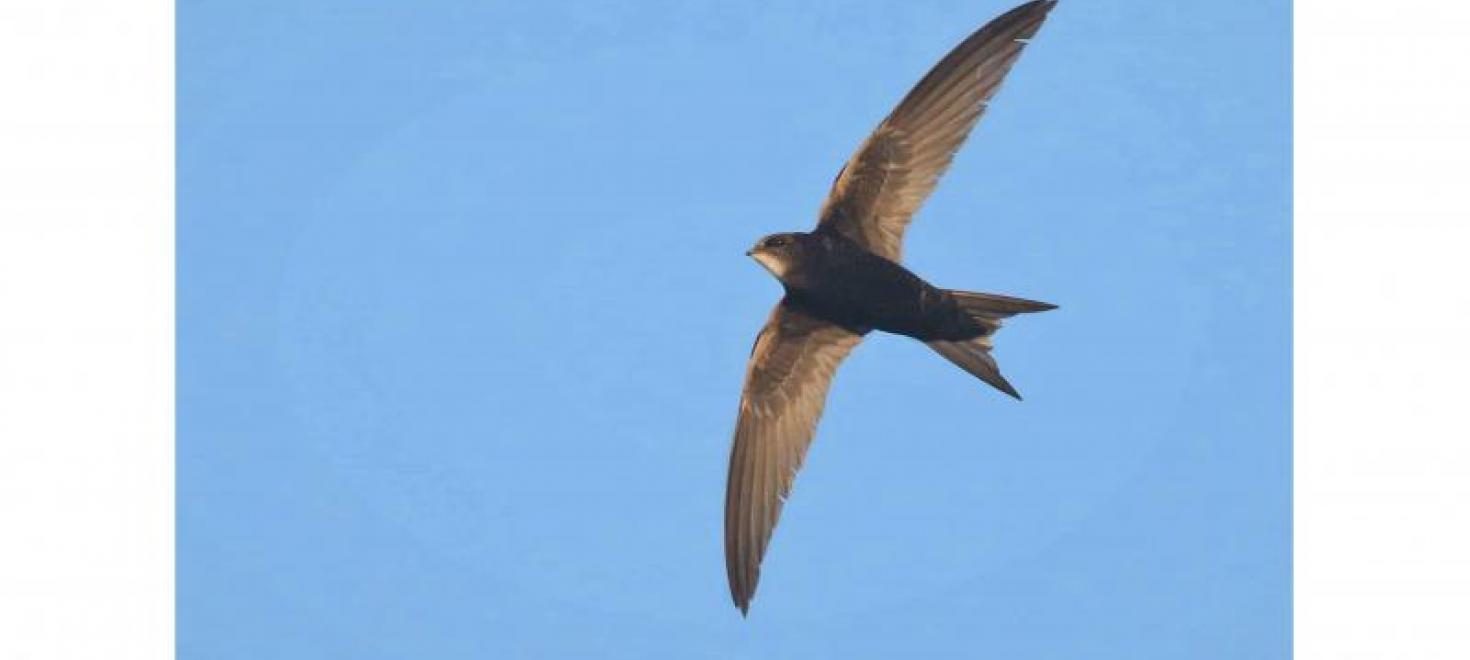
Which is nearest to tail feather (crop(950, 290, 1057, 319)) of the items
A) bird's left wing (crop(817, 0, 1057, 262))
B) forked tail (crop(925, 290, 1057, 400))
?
forked tail (crop(925, 290, 1057, 400))

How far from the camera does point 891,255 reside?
520cm

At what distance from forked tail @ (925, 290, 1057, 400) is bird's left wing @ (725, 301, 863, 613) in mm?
442

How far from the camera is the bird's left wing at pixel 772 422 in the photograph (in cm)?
533

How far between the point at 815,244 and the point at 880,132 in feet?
1.15

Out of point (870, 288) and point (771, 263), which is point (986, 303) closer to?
point (870, 288)

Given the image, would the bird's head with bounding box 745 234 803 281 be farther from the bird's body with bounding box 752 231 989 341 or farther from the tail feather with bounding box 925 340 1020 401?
the tail feather with bounding box 925 340 1020 401

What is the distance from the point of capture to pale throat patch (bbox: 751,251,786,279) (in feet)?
16.4

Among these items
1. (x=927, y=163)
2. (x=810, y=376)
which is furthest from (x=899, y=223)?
(x=810, y=376)

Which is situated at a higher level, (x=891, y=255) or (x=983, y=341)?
(x=891, y=255)

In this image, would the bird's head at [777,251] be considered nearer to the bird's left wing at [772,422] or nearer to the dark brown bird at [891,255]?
the dark brown bird at [891,255]

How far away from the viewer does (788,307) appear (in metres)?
5.36

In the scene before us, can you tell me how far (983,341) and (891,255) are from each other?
342mm

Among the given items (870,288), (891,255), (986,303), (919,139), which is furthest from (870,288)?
(919,139)
